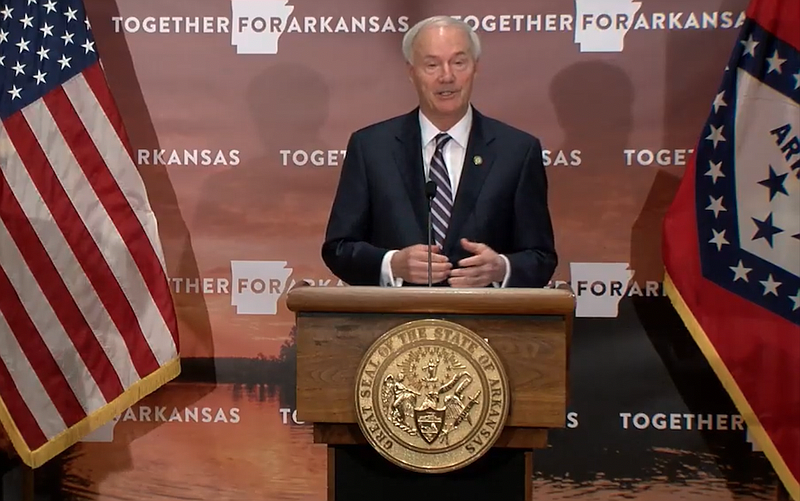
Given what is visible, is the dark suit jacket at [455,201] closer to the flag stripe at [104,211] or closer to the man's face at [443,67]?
the man's face at [443,67]

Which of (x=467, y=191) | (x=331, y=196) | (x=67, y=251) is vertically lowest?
(x=67, y=251)

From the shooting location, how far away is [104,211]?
2.78 metres

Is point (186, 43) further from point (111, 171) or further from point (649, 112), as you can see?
point (649, 112)

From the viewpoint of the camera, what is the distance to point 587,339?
114 inches

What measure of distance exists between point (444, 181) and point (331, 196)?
0.79 m

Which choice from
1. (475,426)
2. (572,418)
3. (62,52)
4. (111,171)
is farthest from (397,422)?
(62,52)

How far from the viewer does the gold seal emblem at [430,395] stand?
1.71 metres

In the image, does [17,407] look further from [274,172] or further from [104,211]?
[274,172]

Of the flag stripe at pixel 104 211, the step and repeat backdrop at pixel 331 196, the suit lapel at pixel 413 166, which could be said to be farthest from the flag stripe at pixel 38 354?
the suit lapel at pixel 413 166

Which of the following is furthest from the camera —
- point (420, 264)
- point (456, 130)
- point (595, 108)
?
point (595, 108)

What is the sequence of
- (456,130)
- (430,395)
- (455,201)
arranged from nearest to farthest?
1. (430,395)
2. (455,201)
3. (456,130)

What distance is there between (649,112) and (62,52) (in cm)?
202

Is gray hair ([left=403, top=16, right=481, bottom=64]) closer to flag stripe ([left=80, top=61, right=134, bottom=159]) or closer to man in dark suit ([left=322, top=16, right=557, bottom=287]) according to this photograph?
man in dark suit ([left=322, top=16, right=557, bottom=287])

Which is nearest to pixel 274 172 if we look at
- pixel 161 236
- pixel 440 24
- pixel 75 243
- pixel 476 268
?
pixel 161 236
